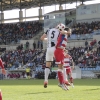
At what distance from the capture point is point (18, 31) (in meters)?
59.0

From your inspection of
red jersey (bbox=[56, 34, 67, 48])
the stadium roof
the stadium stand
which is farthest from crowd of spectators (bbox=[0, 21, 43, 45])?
red jersey (bbox=[56, 34, 67, 48])

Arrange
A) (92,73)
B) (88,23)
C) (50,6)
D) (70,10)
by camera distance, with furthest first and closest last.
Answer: (50,6) → (70,10) → (88,23) → (92,73)

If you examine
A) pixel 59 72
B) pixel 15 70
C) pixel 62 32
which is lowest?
pixel 15 70

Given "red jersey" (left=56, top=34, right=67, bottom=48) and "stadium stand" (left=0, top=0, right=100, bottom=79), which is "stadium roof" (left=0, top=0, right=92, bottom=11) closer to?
"stadium stand" (left=0, top=0, right=100, bottom=79)

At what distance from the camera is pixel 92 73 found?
36906 mm

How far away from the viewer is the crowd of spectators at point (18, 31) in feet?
184

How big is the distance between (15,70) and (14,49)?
10874 millimetres

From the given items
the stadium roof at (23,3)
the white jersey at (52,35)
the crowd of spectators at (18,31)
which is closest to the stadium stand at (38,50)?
the crowd of spectators at (18,31)

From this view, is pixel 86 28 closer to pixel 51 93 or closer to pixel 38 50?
pixel 38 50

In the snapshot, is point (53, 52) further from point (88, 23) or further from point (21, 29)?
point (21, 29)

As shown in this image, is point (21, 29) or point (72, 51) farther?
point (21, 29)

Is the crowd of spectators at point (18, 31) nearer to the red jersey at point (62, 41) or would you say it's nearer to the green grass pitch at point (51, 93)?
the green grass pitch at point (51, 93)

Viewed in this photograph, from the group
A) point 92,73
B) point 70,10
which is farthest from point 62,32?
point 70,10

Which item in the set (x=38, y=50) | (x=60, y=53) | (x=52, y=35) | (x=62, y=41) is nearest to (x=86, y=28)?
(x=38, y=50)
